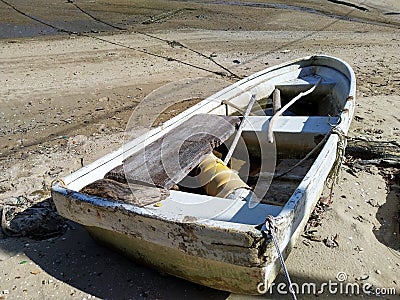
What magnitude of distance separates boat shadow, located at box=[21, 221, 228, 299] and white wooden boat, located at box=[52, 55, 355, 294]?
7.0 inches

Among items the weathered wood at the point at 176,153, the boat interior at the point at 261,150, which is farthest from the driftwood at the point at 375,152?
the weathered wood at the point at 176,153

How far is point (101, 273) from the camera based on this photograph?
12.1 ft

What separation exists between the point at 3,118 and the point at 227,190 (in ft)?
15.2

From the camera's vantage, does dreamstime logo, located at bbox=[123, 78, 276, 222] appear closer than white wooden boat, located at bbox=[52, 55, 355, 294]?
No

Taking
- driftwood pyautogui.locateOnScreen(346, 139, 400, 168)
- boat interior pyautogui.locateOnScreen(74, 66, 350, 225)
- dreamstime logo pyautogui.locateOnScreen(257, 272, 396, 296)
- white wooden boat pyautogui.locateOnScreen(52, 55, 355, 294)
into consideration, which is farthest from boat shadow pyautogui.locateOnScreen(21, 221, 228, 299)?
driftwood pyautogui.locateOnScreen(346, 139, 400, 168)

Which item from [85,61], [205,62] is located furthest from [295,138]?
[85,61]

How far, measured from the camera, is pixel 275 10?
15297 mm

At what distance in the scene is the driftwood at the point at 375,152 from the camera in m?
5.17

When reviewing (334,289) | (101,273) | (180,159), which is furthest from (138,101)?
(334,289)

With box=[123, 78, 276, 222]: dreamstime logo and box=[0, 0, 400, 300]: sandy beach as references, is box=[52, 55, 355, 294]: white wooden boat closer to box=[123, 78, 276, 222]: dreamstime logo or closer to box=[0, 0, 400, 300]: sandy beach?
box=[123, 78, 276, 222]: dreamstime logo

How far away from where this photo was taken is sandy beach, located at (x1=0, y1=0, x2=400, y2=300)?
3.68 m

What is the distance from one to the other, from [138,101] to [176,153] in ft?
12.6

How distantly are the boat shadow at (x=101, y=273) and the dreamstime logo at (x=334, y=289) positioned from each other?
0.45m

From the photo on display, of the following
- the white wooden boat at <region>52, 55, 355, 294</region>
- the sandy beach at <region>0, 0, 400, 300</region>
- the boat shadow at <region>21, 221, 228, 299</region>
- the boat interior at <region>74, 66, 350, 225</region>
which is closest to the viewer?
the white wooden boat at <region>52, 55, 355, 294</region>
